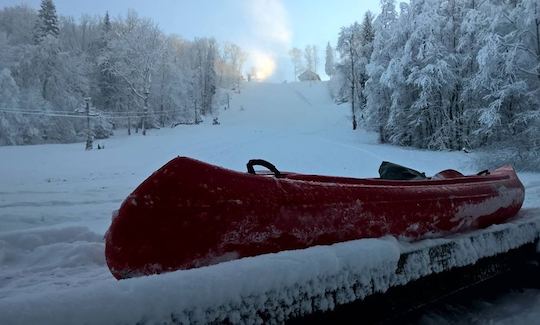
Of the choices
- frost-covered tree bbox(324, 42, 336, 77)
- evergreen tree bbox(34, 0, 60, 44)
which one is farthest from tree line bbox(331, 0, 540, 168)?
frost-covered tree bbox(324, 42, 336, 77)

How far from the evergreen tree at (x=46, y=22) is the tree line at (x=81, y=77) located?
0.09 m

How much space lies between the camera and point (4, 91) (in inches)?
1187

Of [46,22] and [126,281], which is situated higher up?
[46,22]

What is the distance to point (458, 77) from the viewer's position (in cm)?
2197

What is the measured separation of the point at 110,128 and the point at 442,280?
40220 mm

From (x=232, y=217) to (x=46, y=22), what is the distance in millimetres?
46140

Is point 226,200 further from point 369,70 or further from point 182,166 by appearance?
point 369,70

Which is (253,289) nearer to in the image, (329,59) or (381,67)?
(381,67)

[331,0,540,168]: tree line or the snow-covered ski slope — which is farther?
[331,0,540,168]: tree line

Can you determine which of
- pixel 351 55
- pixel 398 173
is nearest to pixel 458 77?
pixel 351 55

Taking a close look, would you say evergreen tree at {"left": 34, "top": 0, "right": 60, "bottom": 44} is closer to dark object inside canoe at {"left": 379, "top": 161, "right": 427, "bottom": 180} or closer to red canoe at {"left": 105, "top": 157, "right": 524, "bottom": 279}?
dark object inside canoe at {"left": 379, "top": 161, "right": 427, "bottom": 180}

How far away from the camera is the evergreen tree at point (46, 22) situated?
38.8m

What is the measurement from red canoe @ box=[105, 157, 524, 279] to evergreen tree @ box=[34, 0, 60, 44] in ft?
142

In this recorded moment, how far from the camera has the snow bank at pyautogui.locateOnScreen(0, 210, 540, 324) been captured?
142 centimetres
